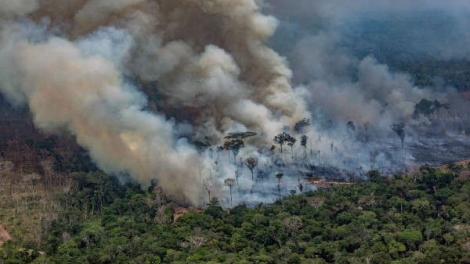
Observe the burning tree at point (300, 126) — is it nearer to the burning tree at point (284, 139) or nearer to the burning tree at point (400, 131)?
the burning tree at point (284, 139)

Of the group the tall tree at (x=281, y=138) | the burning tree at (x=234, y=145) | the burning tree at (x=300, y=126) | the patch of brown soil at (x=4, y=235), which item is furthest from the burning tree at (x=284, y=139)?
the patch of brown soil at (x=4, y=235)

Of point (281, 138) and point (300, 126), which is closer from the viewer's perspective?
point (281, 138)

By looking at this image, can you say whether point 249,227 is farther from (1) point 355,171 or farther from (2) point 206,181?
(1) point 355,171

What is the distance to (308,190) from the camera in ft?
178

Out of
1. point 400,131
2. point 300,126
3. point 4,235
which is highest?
point 300,126

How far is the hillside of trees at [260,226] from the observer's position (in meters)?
39.2

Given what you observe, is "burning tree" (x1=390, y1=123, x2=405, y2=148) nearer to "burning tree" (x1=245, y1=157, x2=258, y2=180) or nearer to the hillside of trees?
the hillside of trees

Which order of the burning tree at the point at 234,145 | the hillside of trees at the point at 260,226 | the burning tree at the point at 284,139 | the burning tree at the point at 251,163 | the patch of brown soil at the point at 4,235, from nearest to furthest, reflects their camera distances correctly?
the hillside of trees at the point at 260,226
the patch of brown soil at the point at 4,235
the burning tree at the point at 251,163
the burning tree at the point at 234,145
the burning tree at the point at 284,139

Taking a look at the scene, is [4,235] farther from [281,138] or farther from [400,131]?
[400,131]

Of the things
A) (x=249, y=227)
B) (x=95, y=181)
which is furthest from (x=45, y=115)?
(x=249, y=227)

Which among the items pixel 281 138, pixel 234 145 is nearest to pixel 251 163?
pixel 234 145

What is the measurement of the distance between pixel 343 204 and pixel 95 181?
67.0 feet

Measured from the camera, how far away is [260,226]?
44281 mm

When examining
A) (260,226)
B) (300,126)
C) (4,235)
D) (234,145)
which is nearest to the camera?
(260,226)
